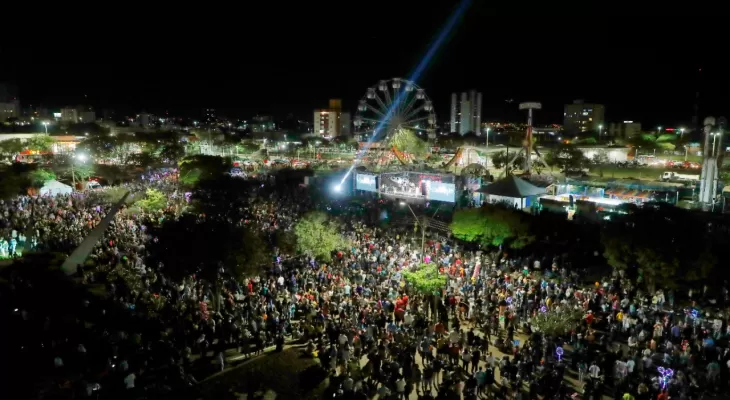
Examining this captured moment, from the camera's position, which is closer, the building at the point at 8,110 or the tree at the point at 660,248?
the tree at the point at 660,248

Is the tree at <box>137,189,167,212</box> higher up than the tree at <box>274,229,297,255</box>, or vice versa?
the tree at <box>137,189,167,212</box>

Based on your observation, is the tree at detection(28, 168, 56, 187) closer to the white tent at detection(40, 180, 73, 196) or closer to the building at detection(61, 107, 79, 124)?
the white tent at detection(40, 180, 73, 196)

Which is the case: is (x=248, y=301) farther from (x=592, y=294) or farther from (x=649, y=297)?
(x=649, y=297)

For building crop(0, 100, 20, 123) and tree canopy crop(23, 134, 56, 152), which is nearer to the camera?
tree canopy crop(23, 134, 56, 152)

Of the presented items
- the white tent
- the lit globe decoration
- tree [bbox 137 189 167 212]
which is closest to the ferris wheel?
tree [bbox 137 189 167 212]

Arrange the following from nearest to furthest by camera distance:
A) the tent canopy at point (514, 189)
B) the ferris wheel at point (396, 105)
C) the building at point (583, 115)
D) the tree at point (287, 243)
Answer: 1. the tree at point (287, 243)
2. the tent canopy at point (514, 189)
3. the ferris wheel at point (396, 105)
4. the building at point (583, 115)

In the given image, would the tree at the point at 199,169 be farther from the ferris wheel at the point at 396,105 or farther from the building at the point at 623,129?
the building at the point at 623,129

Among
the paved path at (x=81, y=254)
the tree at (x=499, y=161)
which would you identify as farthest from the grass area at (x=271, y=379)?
the tree at (x=499, y=161)
